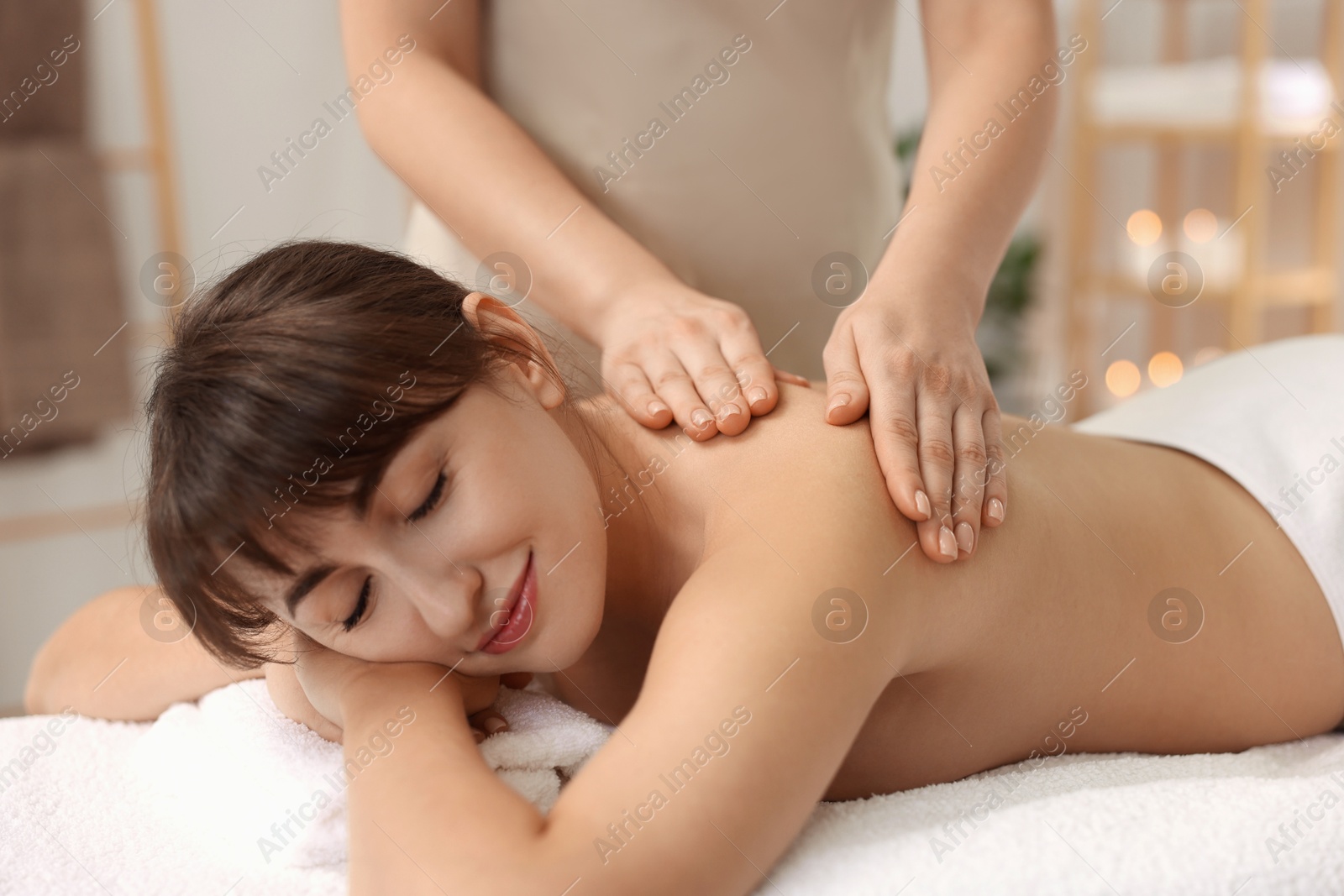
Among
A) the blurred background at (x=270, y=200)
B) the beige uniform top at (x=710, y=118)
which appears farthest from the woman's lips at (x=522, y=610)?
the blurred background at (x=270, y=200)

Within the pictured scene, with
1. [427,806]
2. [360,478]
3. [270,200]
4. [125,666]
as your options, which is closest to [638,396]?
[360,478]

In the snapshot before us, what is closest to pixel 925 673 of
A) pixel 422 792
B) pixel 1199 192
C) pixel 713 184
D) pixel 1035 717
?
pixel 1035 717

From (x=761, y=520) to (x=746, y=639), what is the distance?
125mm

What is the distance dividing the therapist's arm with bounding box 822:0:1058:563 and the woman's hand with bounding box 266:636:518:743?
382 millimetres

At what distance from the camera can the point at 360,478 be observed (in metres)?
0.77

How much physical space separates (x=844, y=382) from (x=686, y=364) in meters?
0.14

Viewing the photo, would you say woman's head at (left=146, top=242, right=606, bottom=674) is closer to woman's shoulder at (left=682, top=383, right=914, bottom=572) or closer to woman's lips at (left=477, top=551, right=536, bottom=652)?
woman's lips at (left=477, top=551, right=536, bottom=652)

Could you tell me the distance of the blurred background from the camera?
252 cm

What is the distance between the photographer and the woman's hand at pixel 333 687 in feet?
3.02

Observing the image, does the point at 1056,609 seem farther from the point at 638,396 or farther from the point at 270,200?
the point at 270,200

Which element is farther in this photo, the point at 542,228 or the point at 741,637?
the point at 542,228

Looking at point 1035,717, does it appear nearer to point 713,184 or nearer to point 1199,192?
point 713,184

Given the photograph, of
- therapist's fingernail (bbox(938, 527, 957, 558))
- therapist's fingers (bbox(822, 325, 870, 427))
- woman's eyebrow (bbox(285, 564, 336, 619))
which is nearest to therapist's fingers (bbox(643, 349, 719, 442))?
therapist's fingers (bbox(822, 325, 870, 427))

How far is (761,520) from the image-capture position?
0.84m
